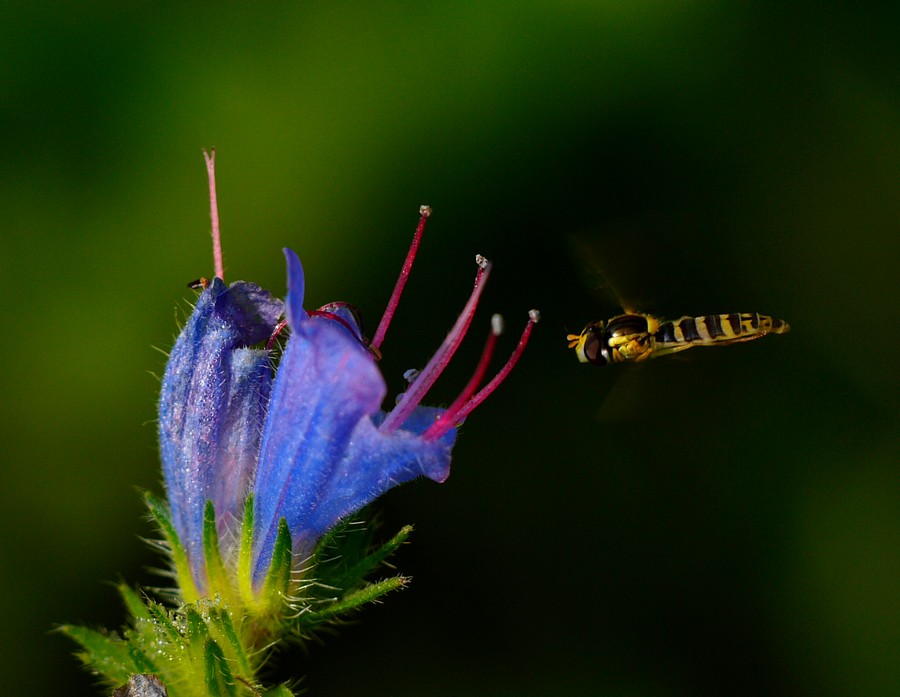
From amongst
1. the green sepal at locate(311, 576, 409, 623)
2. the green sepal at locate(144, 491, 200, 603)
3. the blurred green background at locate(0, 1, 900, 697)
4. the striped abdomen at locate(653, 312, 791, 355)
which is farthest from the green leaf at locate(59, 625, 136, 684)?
the striped abdomen at locate(653, 312, 791, 355)

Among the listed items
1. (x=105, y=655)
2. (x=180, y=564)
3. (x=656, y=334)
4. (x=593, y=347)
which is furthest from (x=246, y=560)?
(x=656, y=334)

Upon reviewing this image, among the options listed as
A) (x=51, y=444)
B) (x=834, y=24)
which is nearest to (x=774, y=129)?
(x=834, y=24)

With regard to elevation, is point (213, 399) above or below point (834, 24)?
below

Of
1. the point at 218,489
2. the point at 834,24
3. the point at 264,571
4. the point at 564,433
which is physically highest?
the point at 834,24

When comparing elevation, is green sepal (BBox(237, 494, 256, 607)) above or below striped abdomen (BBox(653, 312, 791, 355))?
below

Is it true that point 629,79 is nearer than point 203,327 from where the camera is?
No

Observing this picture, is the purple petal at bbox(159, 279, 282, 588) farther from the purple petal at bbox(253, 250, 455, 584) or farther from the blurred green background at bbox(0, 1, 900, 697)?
the blurred green background at bbox(0, 1, 900, 697)

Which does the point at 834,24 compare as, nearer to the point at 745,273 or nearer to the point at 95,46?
the point at 745,273
